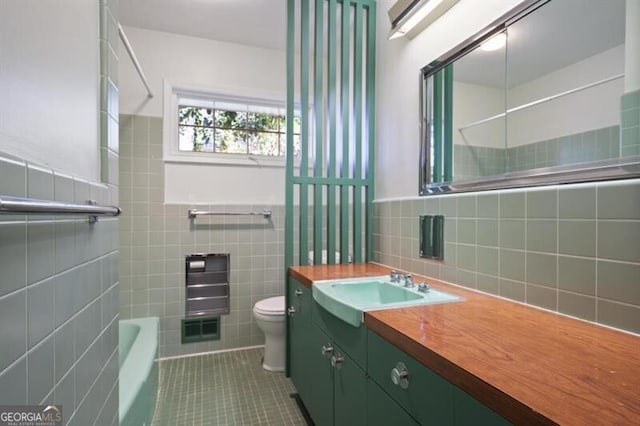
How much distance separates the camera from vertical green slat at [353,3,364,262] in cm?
207

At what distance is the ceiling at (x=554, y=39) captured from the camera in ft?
3.01

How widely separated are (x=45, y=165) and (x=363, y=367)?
995 mm

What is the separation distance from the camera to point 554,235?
1.01m

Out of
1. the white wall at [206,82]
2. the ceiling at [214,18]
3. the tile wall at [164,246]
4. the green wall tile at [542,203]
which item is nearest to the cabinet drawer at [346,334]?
the green wall tile at [542,203]

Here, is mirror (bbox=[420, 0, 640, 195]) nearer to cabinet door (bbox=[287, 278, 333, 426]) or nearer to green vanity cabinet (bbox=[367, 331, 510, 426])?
green vanity cabinet (bbox=[367, 331, 510, 426])

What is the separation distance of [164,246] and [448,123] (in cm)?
219

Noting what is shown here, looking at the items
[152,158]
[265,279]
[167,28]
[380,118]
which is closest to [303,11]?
[380,118]

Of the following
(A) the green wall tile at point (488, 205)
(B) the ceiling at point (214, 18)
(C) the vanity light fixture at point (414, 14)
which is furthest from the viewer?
(B) the ceiling at point (214, 18)

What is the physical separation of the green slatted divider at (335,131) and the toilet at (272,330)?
1.35 feet

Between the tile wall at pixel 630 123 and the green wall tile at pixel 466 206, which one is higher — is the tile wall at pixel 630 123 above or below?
above

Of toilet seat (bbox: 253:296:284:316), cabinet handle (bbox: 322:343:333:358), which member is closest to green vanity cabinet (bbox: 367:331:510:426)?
cabinet handle (bbox: 322:343:333:358)

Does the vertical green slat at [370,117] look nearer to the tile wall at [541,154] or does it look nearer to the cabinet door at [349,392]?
the tile wall at [541,154]

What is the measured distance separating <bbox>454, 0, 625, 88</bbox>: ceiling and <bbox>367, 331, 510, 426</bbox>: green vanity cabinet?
1.08 meters

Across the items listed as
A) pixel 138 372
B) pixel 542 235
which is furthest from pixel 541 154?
pixel 138 372
